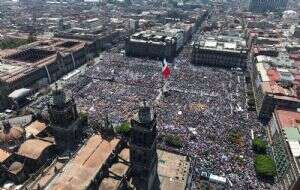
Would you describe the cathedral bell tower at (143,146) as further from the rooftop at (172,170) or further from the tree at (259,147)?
the tree at (259,147)

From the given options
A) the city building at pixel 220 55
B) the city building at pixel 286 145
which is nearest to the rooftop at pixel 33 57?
the city building at pixel 220 55

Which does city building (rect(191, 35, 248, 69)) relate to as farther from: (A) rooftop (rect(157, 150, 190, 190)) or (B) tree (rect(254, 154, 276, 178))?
(A) rooftop (rect(157, 150, 190, 190))

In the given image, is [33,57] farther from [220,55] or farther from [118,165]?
[118,165]

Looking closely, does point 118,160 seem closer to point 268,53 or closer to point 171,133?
point 171,133

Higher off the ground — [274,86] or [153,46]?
[274,86]

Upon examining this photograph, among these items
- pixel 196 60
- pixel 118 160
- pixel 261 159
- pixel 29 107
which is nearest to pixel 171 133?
pixel 261 159

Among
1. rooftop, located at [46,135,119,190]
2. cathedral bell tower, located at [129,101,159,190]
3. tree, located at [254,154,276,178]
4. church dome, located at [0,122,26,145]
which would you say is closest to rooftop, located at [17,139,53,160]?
church dome, located at [0,122,26,145]

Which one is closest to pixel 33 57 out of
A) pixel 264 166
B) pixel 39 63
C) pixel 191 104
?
pixel 39 63
